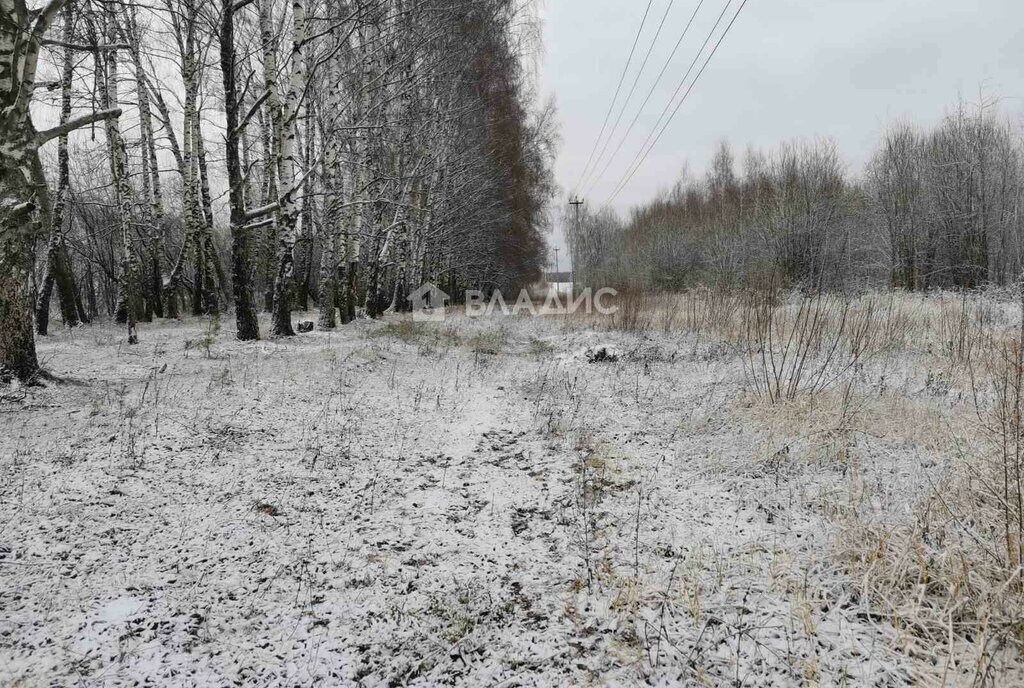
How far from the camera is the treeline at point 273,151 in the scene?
16.5 feet

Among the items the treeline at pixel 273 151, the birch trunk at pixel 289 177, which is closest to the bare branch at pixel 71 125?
Result: the treeline at pixel 273 151

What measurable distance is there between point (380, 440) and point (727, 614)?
310 cm

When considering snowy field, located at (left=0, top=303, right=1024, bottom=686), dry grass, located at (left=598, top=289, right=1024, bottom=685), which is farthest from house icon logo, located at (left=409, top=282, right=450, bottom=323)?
dry grass, located at (left=598, top=289, right=1024, bottom=685)

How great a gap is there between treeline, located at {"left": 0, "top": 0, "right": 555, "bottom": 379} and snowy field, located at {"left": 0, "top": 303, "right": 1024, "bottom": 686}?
7.65ft

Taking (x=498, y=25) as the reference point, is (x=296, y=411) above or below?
below

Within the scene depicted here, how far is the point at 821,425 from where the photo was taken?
13.5 ft

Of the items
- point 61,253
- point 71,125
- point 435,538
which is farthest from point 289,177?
point 435,538

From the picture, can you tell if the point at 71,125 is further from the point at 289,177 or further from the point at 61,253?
the point at 61,253

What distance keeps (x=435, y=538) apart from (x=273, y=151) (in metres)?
9.73

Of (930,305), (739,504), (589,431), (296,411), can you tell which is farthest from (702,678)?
(930,305)

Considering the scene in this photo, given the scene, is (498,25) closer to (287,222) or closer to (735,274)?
(287,222)

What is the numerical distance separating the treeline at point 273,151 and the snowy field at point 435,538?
233 centimetres

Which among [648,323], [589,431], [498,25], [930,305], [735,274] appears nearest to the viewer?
[589,431]

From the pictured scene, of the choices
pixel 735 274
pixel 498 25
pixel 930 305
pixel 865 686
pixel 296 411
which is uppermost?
pixel 498 25
